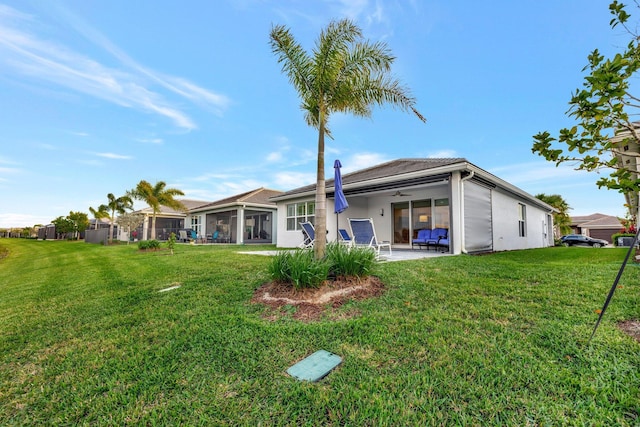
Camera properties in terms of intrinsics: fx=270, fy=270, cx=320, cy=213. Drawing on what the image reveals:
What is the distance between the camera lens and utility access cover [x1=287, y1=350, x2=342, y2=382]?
2.30 metres

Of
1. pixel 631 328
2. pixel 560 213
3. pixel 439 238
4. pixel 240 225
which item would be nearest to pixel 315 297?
pixel 631 328

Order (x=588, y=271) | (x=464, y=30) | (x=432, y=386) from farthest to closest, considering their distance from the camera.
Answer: (x=464, y=30) < (x=588, y=271) < (x=432, y=386)

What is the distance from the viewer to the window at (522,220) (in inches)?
544

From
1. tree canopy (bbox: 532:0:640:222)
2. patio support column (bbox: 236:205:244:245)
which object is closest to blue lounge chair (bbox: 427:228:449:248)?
tree canopy (bbox: 532:0:640:222)

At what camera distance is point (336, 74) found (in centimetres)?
558

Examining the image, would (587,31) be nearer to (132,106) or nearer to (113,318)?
(113,318)

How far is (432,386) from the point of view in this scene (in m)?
2.03

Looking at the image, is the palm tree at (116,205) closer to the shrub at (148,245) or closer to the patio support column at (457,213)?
the shrub at (148,245)

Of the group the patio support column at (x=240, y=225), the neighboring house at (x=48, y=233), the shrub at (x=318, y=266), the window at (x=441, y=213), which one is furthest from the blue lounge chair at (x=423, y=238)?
the neighboring house at (x=48, y=233)

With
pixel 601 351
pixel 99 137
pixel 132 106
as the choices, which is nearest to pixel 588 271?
pixel 601 351

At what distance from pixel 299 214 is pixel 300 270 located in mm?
10642

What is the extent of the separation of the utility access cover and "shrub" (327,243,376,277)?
77.7 inches

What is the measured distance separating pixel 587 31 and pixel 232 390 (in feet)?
29.7

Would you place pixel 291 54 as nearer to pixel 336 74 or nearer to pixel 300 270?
pixel 336 74
